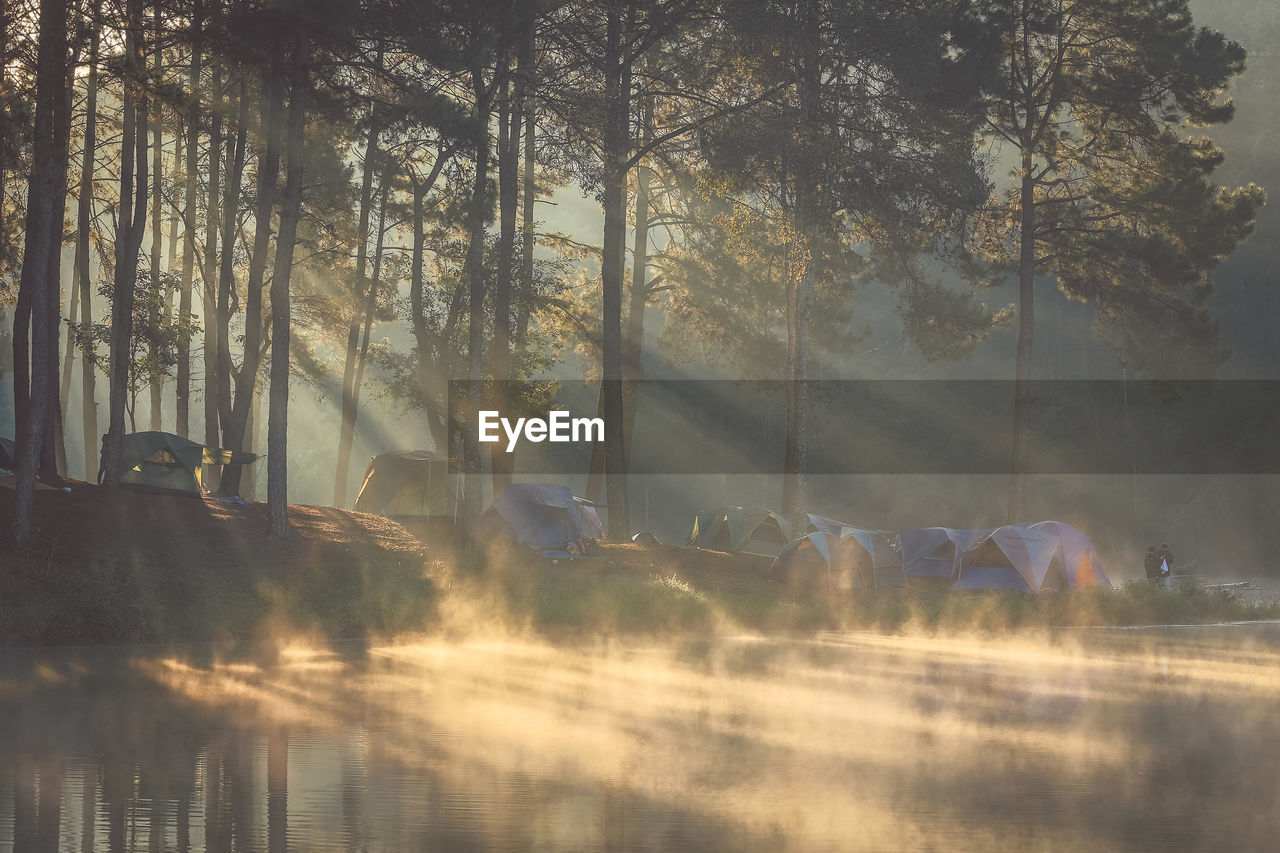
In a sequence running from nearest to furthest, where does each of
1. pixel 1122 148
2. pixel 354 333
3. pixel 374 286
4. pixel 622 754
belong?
pixel 622 754, pixel 1122 148, pixel 374 286, pixel 354 333

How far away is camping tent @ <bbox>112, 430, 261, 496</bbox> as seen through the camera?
31406 mm

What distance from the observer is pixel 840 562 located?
29.7 metres

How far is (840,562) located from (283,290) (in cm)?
1269

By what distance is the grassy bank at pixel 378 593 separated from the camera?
1906 cm

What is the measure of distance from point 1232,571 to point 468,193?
3793 cm

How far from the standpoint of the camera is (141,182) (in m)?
30.2

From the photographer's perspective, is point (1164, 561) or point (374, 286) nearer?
point (1164, 561)

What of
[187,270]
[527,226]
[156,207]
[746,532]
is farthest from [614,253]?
[156,207]

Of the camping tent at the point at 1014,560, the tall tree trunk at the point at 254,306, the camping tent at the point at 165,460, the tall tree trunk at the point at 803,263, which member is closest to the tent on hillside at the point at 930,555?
the camping tent at the point at 1014,560

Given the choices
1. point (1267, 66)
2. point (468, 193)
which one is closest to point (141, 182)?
point (468, 193)

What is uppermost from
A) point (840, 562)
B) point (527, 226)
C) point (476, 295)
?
point (527, 226)

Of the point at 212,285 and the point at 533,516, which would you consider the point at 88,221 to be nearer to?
the point at 212,285

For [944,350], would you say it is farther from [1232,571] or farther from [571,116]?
[1232,571]

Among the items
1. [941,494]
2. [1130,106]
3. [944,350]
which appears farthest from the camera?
[941,494]
